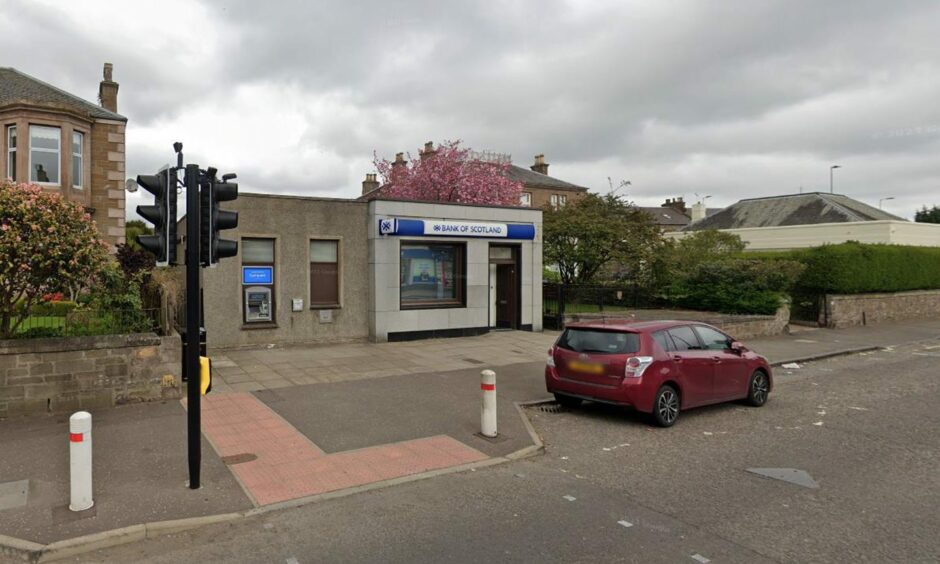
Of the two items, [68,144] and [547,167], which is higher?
[547,167]

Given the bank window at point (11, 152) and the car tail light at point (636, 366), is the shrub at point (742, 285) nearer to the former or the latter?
the car tail light at point (636, 366)

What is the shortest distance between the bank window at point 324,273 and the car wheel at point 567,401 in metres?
7.74

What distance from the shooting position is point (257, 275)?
14523 millimetres

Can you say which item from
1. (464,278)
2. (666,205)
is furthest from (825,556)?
(666,205)

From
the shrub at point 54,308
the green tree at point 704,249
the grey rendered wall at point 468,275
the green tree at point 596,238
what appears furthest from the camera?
the green tree at point 704,249

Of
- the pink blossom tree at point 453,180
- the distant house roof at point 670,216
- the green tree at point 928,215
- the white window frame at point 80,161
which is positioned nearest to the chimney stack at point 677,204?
the distant house roof at point 670,216

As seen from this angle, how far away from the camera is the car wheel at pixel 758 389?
9.91 m

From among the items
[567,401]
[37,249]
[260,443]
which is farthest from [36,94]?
[567,401]

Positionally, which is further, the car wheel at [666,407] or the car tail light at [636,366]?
the car wheel at [666,407]

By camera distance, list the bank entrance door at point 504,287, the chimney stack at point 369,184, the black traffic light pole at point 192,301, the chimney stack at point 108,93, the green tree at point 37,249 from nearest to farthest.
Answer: the black traffic light pole at point 192,301
the green tree at point 37,249
the bank entrance door at point 504,287
the chimney stack at point 108,93
the chimney stack at point 369,184

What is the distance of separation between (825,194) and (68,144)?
1576 inches

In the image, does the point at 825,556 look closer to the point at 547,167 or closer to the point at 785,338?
the point at 785,338

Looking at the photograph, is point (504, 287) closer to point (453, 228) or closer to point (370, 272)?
point (453, 228)

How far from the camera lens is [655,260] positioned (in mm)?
23250
